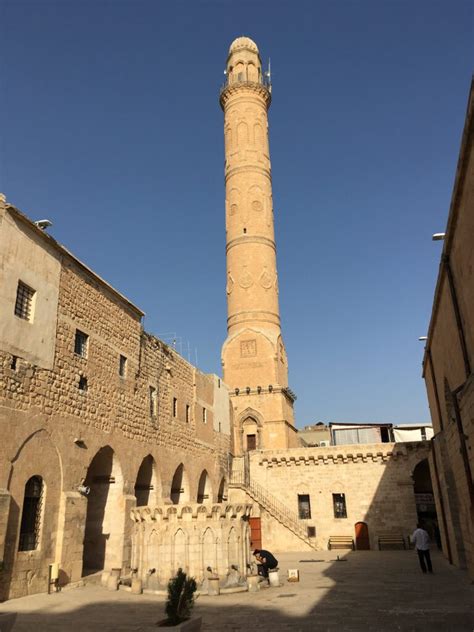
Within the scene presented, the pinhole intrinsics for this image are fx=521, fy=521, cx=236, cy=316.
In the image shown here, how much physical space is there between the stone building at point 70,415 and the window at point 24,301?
0.03m

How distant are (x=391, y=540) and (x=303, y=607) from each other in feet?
49.6

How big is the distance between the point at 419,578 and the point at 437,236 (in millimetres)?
7970

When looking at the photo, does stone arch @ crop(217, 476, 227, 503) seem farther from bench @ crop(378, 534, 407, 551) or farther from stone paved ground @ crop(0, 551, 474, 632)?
stone paved ground @ crop(0, 551, 474, 632)

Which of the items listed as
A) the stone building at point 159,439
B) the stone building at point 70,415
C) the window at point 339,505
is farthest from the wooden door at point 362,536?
the stone building at point 70,415

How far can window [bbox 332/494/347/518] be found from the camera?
23886 mm

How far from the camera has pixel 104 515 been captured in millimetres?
15617

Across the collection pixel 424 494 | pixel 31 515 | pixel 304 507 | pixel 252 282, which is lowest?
pixel 31 515

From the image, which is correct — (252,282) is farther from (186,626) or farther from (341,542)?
(186,626)

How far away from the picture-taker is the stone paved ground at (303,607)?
25.3 ft

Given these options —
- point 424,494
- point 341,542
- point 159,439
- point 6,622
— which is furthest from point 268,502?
point 6,622

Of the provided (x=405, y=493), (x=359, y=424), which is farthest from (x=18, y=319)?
(x=359, y=424)

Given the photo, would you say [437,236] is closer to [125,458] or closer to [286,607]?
[286,607]

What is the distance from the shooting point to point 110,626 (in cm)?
812

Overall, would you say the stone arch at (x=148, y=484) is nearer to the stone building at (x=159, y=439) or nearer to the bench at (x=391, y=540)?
the stone building at (x=159, y=439)
